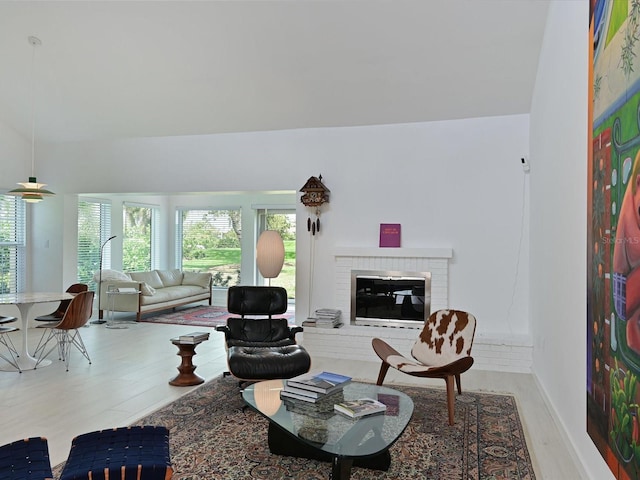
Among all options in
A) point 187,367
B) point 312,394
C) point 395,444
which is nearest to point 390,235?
→ point 187,367

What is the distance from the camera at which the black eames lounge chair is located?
153 inches

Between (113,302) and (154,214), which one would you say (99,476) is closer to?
(113,302)

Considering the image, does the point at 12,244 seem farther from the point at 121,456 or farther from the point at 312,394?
the point at 121,456

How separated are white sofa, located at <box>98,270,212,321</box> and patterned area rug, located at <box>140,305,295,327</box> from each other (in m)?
0.18

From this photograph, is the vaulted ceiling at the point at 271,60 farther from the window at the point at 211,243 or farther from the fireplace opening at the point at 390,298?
the window at the point at 211,243

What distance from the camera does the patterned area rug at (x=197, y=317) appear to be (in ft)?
26.9

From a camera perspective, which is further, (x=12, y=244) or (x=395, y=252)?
(x=12, y=244)

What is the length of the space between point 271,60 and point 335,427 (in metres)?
3.79

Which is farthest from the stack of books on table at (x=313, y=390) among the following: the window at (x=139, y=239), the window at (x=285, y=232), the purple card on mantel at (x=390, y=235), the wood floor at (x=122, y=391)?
the window at (x=139, y=239)

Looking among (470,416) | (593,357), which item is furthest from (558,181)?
(470,416)

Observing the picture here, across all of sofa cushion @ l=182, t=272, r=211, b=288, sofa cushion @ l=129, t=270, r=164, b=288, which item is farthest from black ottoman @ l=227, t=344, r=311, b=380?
sofa cushion @ l=182, t=272, r=211, b=288

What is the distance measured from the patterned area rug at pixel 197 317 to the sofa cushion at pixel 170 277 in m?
0.59

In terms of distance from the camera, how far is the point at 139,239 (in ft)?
33.8

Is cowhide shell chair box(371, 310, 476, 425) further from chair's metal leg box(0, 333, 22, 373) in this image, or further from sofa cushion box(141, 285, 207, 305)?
sofa cushion box(141, 285, 207, 305)
